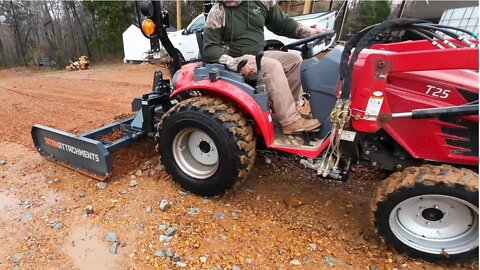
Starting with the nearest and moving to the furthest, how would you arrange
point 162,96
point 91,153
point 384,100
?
1. point 384,100
2. point 91,153
3. point 162,96

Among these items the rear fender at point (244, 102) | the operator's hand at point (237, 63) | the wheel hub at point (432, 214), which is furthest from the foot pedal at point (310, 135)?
the wheel hub at point (432, 214)

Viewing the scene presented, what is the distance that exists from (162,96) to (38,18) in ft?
58.6

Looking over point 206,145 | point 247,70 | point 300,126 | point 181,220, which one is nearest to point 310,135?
point 300,126

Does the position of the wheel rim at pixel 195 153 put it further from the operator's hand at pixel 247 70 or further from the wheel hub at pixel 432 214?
the wheel hub at pixel 432 214

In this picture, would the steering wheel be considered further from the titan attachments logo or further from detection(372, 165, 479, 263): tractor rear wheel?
the titan attachments logo

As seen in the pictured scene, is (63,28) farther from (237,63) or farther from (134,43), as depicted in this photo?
(237,63)

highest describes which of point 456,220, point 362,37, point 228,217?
point 362,37

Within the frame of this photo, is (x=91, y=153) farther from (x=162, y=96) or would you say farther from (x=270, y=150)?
(x=270, y=150)

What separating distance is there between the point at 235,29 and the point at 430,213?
1.88m

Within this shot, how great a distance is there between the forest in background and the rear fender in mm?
15108

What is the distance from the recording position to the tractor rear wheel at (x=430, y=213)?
76.4 inches

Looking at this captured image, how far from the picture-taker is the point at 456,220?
83.9 inches

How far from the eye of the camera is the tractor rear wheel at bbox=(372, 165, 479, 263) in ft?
6.36

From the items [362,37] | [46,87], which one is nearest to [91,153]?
[362,37]
